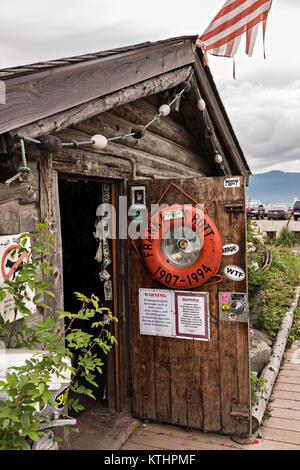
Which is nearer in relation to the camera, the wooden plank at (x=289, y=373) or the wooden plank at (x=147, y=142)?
the wooden plank at (x=147, y=142)

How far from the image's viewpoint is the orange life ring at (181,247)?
3.26 metres

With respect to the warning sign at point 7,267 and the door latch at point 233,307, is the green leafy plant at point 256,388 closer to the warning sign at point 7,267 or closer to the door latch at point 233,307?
the door latch at point 233,307

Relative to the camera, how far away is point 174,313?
11.5 feet

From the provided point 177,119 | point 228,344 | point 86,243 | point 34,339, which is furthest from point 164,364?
point 177,119

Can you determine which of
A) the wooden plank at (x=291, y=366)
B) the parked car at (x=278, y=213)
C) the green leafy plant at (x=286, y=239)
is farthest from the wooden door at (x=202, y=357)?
the parked car at (x=278, y=213)

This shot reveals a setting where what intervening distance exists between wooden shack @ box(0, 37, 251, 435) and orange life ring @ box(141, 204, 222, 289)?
14 cm

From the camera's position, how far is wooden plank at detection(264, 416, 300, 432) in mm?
3541

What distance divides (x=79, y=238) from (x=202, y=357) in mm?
2599

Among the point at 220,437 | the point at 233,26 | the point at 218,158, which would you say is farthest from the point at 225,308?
the point at 233,26

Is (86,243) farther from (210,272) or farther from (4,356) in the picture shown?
(4,356)

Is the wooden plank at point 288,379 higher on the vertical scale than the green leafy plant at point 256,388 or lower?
lower

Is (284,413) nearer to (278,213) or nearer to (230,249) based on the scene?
(230,249)

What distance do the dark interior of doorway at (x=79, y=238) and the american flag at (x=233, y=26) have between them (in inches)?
85.1

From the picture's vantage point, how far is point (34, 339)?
2029mm
